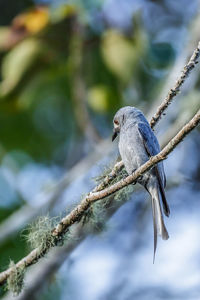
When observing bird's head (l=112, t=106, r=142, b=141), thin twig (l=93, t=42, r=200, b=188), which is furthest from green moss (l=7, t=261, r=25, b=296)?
bird's head (l=112, t=106, r=142, b=141)

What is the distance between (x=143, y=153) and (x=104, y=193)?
2.25ft

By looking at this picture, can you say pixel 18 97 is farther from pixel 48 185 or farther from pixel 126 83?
pixel 48 185

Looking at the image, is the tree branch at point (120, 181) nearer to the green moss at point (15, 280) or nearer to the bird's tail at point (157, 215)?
the green moss at point (15, 280)

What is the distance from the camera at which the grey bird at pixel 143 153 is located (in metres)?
3.35

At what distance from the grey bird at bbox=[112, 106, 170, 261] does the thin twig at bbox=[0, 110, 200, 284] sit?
32cm

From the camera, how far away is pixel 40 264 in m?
5.25

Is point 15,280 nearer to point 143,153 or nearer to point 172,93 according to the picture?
point 143,153

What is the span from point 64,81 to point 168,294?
10.7ft

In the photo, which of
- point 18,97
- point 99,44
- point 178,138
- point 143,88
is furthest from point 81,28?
point 178,138

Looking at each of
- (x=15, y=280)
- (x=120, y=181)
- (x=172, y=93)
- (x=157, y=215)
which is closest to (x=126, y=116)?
(x=157, y=215)

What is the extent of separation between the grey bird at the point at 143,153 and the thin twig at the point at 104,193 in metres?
0.32

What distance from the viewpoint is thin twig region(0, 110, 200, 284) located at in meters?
2.69

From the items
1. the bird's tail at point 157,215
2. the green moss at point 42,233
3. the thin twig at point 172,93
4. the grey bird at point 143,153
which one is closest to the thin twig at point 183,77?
the thin twig at point 172,93

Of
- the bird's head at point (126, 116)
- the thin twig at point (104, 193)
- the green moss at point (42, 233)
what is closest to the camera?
the thin twig at point (104, 193)
